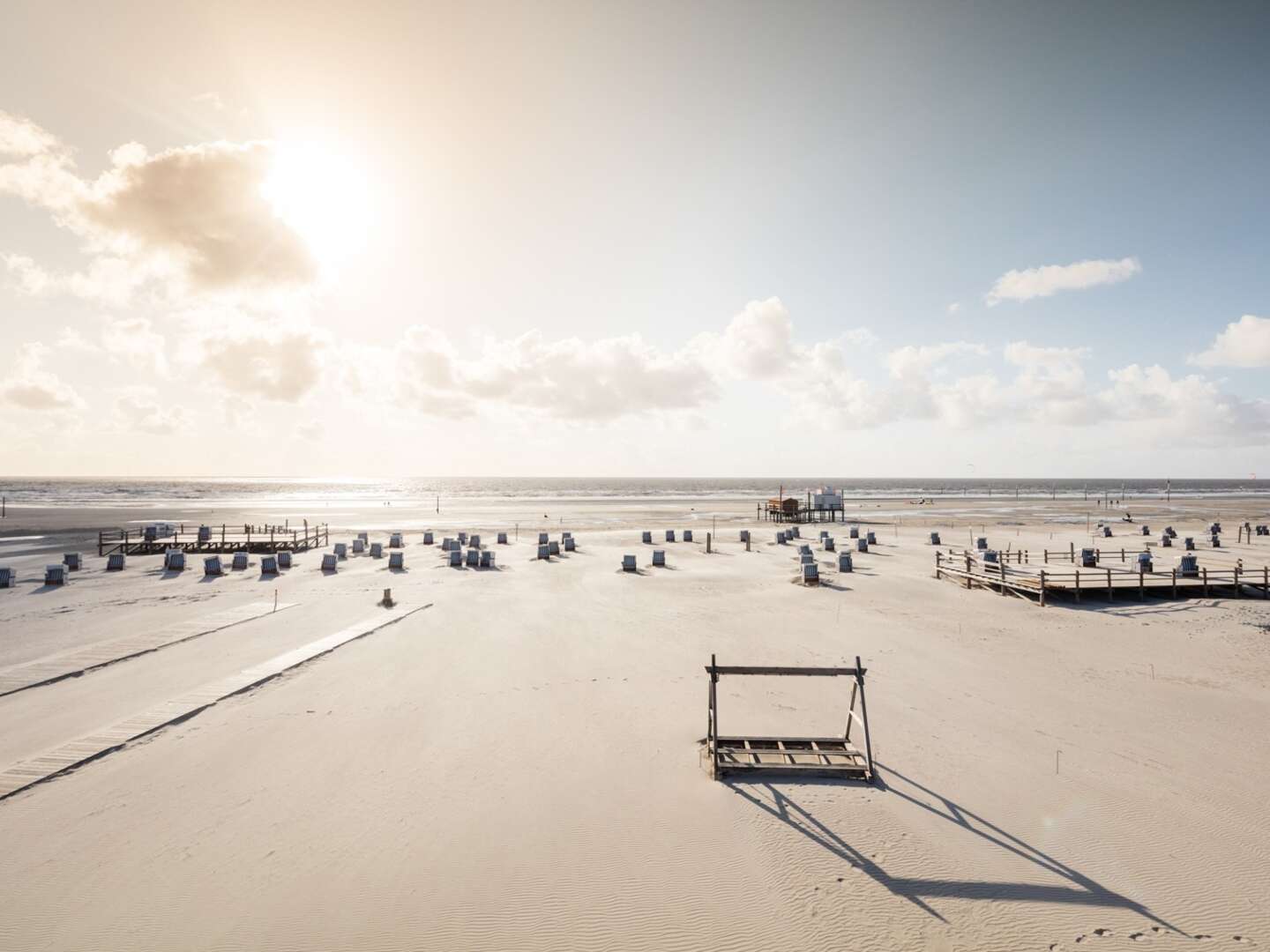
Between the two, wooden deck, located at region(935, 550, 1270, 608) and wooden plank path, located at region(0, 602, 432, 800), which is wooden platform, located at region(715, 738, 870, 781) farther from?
wooden deck, located at region(935, 550, 1270, 608)

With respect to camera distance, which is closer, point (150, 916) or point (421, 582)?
point (150, 916)

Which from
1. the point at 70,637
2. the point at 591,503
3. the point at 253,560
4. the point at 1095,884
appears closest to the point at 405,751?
the point at 1095,884

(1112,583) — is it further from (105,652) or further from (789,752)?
(105,652)

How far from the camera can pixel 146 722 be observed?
11711 mm

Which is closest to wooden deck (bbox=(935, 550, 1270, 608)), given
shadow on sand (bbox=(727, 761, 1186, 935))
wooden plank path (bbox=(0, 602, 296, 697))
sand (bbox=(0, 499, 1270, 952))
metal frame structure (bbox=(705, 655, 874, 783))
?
sand (bbox=(0, 499, 1270, 952))

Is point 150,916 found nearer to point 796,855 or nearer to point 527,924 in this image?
point 527,924

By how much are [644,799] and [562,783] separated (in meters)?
1.41

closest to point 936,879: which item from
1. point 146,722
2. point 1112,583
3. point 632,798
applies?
point 632,798

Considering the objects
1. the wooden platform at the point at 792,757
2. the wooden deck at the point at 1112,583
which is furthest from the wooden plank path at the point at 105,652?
the wooden deck at the point at 1112,583

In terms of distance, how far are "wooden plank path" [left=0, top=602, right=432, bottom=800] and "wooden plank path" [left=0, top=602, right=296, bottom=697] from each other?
13.8ft

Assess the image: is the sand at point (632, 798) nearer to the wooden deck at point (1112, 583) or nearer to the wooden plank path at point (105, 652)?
the wooden plank path at point (105, 652)

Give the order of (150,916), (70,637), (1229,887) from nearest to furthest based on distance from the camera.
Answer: (150,916), (1229,887), (70,637)

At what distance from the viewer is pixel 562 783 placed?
385 inches

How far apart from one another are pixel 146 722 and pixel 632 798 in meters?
9.84
